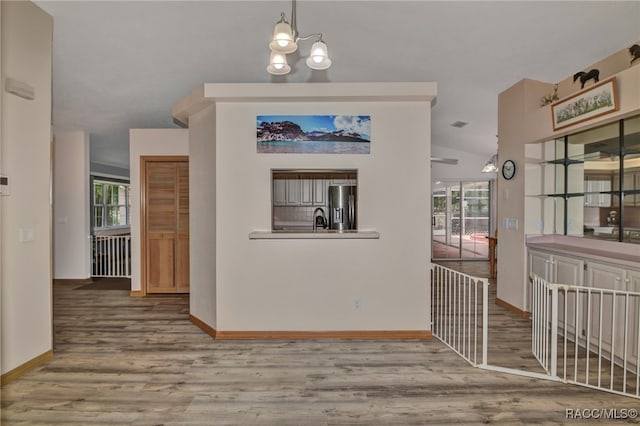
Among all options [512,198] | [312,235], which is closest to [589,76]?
[512,198]

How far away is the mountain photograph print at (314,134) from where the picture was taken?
3600mm

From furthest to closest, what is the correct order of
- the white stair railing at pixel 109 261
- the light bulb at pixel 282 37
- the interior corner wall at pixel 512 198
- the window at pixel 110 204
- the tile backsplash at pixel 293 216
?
the window at pixel 110 204 < the white stair railing at pixel 109 261 < the tile backsplash at pixel 293 216 < the interior corner wall at pixel 512 198 < the light bulb at pixel 282 37

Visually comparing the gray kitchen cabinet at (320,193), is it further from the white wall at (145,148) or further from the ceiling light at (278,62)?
the ceiling light at (278,62)

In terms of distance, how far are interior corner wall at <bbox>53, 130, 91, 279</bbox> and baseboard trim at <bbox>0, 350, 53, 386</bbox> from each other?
3624mm

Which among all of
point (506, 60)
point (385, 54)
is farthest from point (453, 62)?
point (385, 54)

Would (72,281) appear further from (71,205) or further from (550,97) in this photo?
(550,97)

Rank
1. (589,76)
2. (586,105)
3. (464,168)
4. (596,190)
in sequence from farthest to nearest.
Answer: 1. (464,168)
2. (596,190)
3. (589,76)
4. (586,105)

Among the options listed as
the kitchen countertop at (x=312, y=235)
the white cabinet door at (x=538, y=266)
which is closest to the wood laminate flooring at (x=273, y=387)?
the white cabinet door at (x=538, y=266)

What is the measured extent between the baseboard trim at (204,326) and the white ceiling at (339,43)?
3.30 meters

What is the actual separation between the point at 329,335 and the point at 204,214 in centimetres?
197

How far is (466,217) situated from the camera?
8977 mm

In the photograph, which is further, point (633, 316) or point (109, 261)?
point (109, 261)

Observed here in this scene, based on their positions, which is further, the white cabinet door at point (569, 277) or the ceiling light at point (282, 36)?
the white cabinet door at point (569, 277)

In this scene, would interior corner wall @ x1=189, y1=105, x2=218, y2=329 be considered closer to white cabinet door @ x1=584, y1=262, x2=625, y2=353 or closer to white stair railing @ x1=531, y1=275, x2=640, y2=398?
white stair railing @ x1=531, y1=275, x2=640, y2=398
